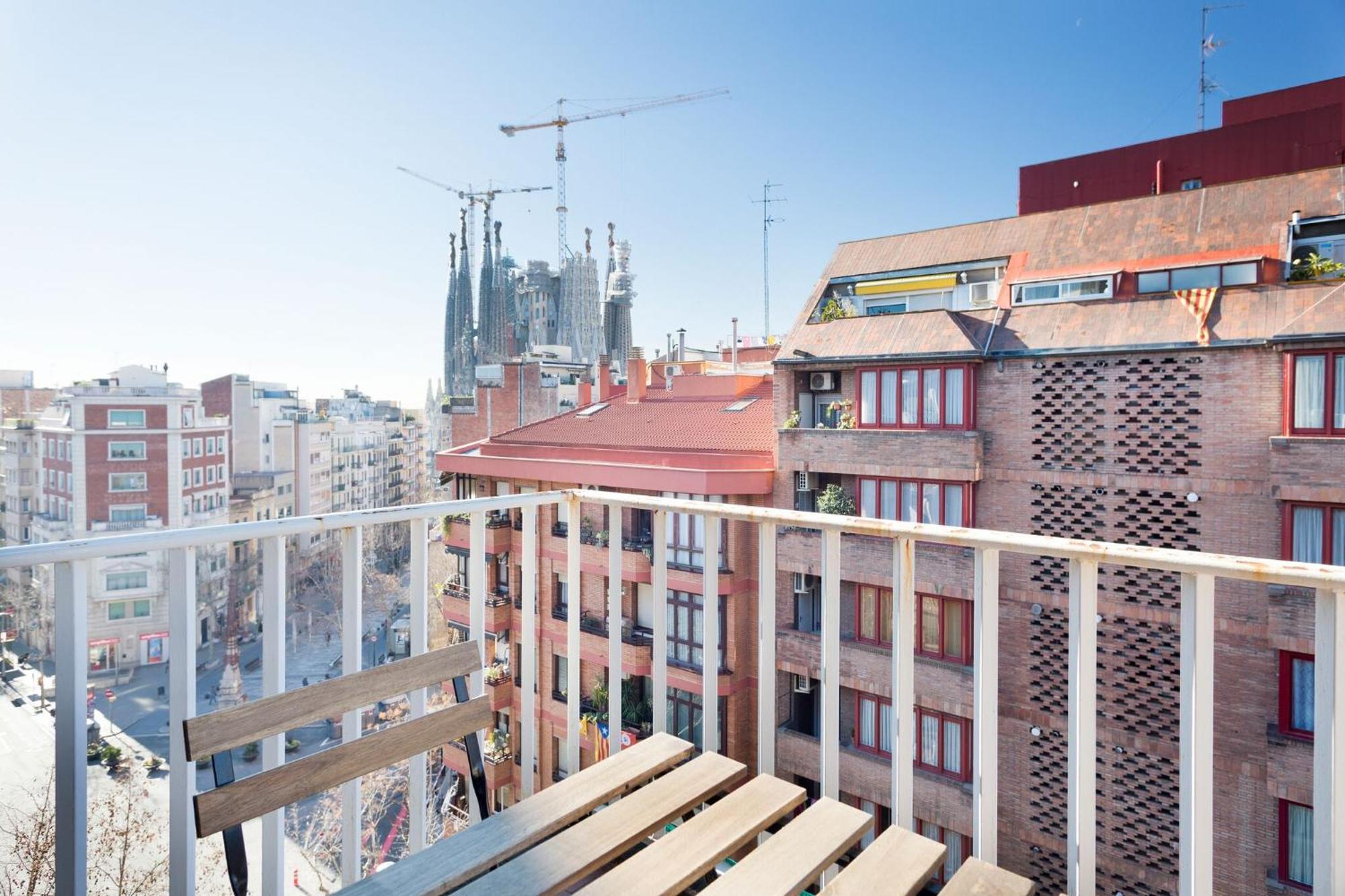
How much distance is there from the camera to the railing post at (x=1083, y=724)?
1.18 meters

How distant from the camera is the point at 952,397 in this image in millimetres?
10281

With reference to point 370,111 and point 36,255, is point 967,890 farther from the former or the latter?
point 36,255

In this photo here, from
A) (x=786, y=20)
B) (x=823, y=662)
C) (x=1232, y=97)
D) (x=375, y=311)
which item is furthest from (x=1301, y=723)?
(x=375, y=311)

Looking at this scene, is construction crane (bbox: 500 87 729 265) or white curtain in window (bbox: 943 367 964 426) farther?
construction crane (bbox: 500 87 729 265)

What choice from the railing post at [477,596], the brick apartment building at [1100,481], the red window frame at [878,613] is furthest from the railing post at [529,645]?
the red window frame at [878,613]

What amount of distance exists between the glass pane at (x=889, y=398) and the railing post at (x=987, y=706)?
387 inches

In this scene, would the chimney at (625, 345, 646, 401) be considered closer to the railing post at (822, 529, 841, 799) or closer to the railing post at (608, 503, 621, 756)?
the railing post at (608, 503, 621, 756)

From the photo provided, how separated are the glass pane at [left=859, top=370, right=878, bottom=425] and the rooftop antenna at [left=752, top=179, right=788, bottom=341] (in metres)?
9.76

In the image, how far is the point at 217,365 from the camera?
41.0 m

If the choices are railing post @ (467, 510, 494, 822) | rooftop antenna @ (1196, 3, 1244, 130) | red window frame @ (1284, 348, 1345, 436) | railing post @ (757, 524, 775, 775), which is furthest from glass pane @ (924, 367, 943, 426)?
railing post @ (467, 510, 494, 822)

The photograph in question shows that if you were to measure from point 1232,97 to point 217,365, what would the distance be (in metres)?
45.4

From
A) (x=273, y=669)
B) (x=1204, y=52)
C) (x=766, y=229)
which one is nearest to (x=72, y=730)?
(x=273, y=669)

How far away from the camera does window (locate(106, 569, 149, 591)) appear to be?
79.2 feet

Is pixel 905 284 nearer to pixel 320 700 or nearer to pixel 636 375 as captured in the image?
pixel 636 375
